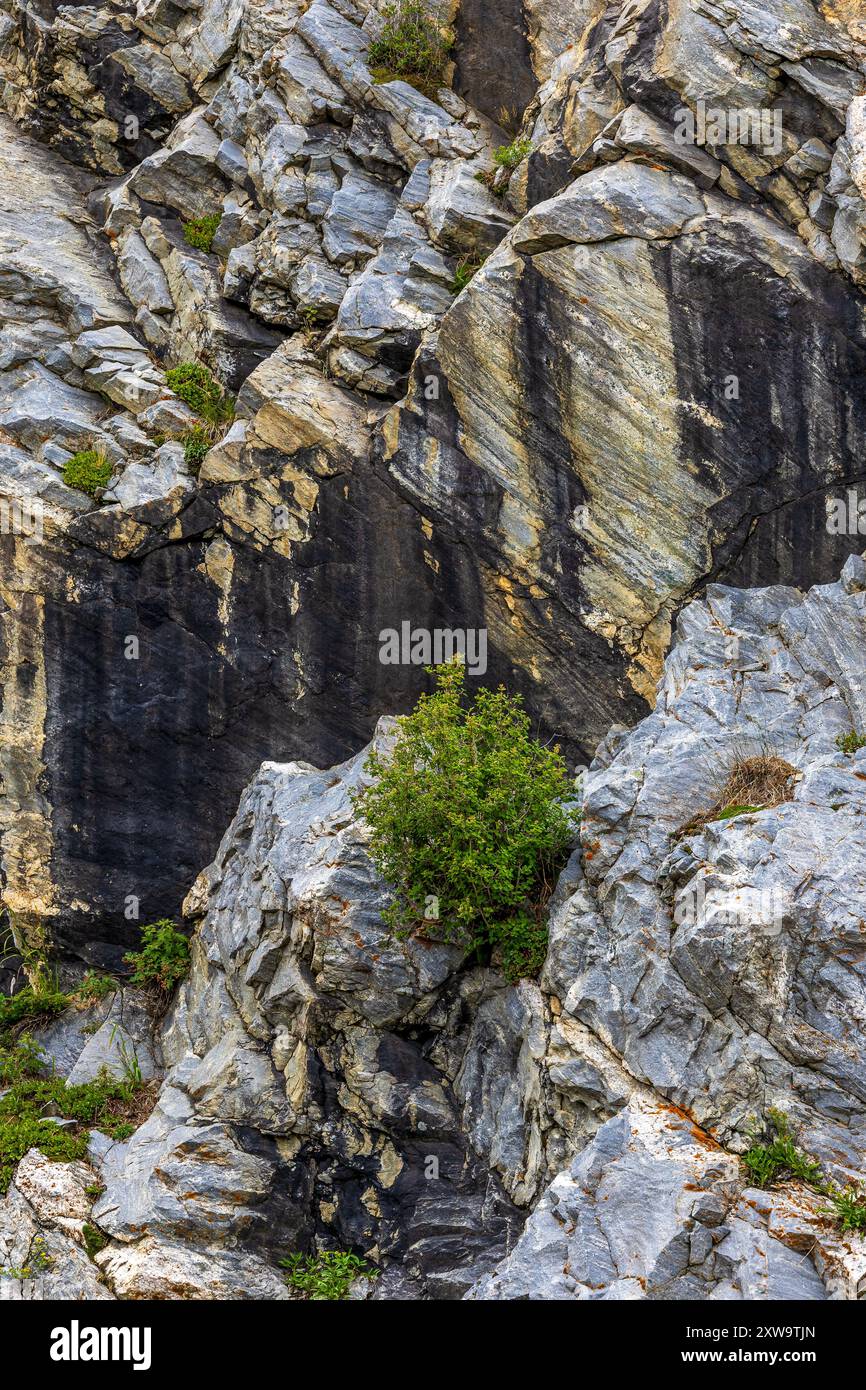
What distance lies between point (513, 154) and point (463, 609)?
24.9 ft

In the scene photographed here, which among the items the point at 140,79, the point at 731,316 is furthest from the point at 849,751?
the point at 140,79

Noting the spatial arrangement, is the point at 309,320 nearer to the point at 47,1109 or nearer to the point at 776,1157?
the point at 47,1109

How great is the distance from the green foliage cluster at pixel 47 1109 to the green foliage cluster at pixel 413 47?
17538mm

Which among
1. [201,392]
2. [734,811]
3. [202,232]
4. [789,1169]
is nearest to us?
[789,1169]

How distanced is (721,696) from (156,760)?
9069mm

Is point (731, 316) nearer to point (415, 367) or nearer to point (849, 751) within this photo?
point (415, 367)

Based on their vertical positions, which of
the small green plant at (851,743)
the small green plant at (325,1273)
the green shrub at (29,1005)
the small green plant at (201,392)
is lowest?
the small green plant at (325,1273)

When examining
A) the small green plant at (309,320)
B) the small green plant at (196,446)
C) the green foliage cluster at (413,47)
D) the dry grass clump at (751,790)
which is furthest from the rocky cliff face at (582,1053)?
the green foliage cluster at (413,47)

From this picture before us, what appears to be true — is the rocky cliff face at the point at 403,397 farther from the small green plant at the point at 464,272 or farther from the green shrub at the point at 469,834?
the green shrub at the point at 469,834

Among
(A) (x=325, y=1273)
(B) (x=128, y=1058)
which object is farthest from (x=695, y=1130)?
(B) (x=128, y=1058)

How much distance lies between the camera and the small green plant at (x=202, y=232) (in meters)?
21.6

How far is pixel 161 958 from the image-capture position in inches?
742

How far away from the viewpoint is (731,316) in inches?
653

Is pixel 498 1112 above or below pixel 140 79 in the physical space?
below
